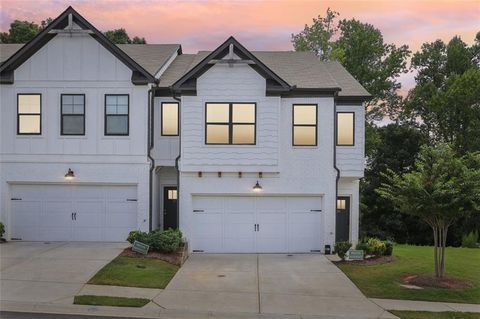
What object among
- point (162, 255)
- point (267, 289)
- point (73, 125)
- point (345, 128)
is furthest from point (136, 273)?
point (345, 128)

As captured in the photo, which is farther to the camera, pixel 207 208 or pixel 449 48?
pixel 449 48

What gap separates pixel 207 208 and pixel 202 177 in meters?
1.35

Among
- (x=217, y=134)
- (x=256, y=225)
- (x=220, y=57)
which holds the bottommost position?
(x=256, y=225)

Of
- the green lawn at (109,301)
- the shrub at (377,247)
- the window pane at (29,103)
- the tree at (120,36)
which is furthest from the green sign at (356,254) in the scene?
the tree at (120,36)

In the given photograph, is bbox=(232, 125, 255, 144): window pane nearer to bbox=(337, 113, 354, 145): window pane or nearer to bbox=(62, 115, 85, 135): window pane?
bbox=(337, 113, 354, 145): window pane

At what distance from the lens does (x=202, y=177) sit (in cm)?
1978

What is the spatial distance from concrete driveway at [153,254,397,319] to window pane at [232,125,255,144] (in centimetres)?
465

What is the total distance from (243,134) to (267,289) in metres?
7.46

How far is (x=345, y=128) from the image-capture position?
66.8ft

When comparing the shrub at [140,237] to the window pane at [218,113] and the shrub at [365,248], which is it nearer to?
the window pane at [218,113]

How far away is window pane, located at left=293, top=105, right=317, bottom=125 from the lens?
19891 millimetres

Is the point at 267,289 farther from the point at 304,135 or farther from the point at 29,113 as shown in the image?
the point at 29,113

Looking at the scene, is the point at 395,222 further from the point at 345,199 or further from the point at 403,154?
the point at 345,199

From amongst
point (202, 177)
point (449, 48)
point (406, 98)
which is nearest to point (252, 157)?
point (202, 177)
